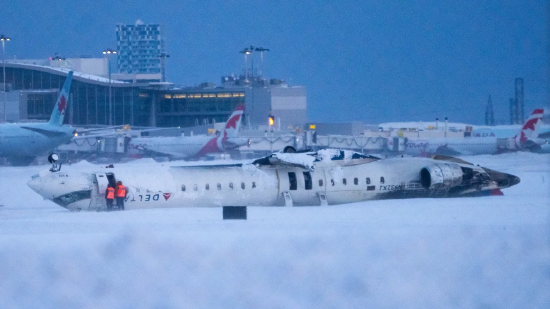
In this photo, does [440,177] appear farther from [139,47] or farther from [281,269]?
[139,47]

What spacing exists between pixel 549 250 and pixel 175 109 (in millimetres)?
81540

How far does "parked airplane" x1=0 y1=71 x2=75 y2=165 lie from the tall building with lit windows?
129m

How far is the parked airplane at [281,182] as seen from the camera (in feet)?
63.0

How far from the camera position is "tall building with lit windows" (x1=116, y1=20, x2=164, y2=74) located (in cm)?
17762

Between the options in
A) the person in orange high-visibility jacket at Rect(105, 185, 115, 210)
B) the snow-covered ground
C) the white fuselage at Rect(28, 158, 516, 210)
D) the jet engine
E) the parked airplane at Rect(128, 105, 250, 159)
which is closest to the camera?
the snow-covered ground

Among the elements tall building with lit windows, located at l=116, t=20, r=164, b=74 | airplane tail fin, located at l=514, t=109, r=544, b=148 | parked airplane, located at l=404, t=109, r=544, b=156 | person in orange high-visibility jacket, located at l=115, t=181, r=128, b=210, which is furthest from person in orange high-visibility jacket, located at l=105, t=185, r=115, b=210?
tall building with lit windows, located at l=116, t=20, r=164, b=74

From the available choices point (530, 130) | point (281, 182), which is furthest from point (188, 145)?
point (281, 182)

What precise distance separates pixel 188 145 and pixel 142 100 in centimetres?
2839

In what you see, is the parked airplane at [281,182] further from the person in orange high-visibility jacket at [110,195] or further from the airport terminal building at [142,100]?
the airport terminal building at [142,100]

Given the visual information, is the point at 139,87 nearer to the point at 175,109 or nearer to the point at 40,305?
the point at 175,109

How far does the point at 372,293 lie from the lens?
8188 millimetres

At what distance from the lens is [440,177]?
67.9ft

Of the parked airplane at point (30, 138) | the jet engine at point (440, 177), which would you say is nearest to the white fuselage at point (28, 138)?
the parked airplane at point (30, 138)

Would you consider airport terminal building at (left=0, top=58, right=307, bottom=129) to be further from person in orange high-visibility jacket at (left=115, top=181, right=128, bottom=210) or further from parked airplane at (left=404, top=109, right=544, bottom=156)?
person in orange high-visibility jacket at (left=115, top=181, right=128, bottom=210)
